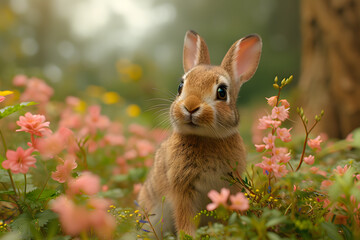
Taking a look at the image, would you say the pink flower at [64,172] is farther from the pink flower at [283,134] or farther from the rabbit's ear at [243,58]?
the rabbit's ear at [243,58]

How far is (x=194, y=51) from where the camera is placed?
10.1ft

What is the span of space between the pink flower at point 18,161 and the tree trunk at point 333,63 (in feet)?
17.1

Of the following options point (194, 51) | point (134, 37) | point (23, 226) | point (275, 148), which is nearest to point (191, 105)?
point (275, 148)

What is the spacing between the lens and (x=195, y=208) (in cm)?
239

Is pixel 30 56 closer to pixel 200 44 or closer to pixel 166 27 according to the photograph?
pixel 166 27

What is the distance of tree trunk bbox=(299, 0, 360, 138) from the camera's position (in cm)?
529

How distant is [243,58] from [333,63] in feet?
11.7

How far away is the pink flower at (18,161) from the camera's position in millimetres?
1681

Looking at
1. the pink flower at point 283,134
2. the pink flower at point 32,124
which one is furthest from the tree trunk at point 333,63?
the pink flower at point 32,124

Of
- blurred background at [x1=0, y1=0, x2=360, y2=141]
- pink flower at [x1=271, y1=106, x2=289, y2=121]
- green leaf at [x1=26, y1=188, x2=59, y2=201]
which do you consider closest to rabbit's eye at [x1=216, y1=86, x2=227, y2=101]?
pink flower at [x1=271, y1=106, x2=289, y2=121]

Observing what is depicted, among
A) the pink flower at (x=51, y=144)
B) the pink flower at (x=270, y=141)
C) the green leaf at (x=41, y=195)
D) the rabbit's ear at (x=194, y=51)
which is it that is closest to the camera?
the pink flower at (x=51, y=144)

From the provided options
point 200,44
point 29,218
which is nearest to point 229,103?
point 200,44

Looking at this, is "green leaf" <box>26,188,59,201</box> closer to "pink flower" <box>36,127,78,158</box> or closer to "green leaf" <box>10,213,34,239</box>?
"green leaf" <box>10,213,34,239</box>

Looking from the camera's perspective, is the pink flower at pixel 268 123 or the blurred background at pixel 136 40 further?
the blurred background at pixel 136 40
